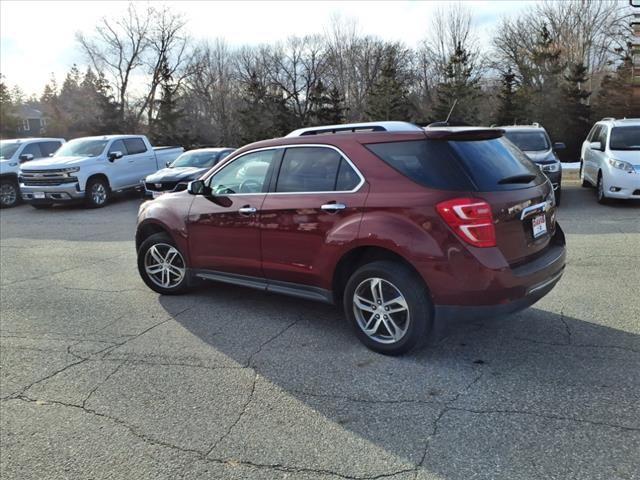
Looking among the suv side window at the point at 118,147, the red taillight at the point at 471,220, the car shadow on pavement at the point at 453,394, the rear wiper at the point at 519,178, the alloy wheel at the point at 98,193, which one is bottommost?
the car shadow on pavement at the point at 453,394

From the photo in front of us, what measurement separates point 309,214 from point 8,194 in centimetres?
1479

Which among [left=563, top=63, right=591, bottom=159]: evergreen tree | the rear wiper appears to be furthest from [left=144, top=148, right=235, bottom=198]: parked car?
[left=563, top=63, right=591, bottom=159]: evergreen tree

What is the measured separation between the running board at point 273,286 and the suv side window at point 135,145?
11.8 m

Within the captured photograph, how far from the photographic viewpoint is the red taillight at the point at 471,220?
3584mm

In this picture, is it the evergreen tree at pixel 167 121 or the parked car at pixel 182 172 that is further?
the evergreen tree at pixel 167 121

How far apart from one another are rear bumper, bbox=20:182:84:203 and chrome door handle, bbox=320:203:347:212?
11.8 m

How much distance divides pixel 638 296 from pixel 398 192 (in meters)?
3.06

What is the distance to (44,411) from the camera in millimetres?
3533

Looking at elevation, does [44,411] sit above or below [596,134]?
below

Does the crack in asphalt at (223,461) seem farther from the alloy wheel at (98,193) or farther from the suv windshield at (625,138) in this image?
the alloy wheel at (98,193)

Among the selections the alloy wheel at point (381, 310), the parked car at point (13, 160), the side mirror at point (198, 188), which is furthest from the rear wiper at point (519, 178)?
the parked car at point (13, 160)

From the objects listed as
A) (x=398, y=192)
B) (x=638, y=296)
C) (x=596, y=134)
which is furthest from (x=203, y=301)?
(x=596, y=134)

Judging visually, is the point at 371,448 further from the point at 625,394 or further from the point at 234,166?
the point at 234,166

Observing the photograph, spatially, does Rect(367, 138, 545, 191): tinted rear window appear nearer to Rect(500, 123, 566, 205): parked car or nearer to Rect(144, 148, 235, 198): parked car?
Rect(500, 123, 566, 205): parked car
